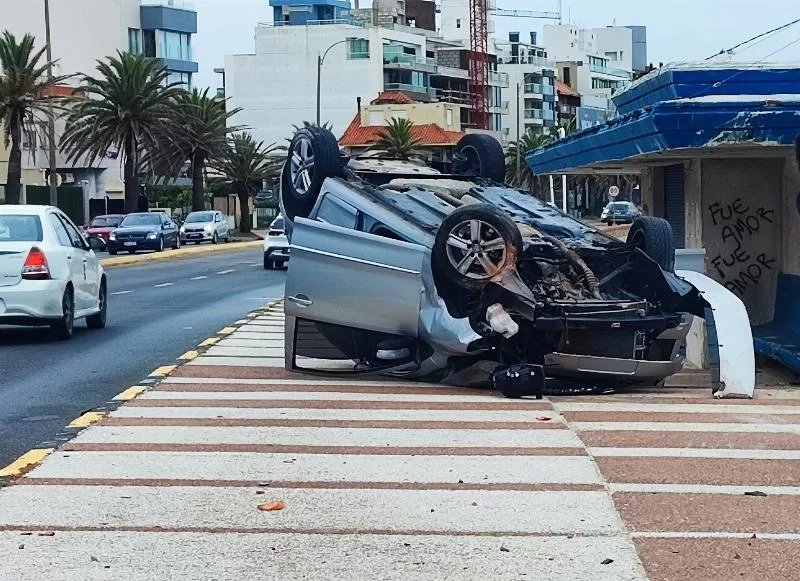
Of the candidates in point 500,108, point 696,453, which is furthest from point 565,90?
point 696,453

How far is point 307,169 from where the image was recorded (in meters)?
12.8

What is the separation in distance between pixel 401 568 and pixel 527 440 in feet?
10.1

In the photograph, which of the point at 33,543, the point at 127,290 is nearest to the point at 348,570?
the point at 33,543

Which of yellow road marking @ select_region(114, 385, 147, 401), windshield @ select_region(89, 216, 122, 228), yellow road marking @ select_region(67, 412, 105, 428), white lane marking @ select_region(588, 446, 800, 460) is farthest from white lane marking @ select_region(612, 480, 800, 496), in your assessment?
windshield @ select_region(89, 216, 122, 228)

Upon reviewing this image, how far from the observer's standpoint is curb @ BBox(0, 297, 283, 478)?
7.96 meters

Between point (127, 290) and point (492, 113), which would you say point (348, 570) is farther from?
point (492, 113)

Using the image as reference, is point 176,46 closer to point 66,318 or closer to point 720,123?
point 66,318

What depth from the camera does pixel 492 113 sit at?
128 m

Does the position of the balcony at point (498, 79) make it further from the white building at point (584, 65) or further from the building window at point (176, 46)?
the building window at point (176, 46)

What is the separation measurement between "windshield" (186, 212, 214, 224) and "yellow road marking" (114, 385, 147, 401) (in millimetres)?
50329

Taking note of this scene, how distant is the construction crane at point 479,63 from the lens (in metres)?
120

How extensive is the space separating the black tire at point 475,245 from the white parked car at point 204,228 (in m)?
50.7

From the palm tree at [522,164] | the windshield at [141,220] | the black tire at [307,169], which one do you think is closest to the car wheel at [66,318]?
the black tire at [307,169]

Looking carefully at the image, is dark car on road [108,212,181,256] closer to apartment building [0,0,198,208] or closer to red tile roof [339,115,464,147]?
apartment building [0,0,198,208]
